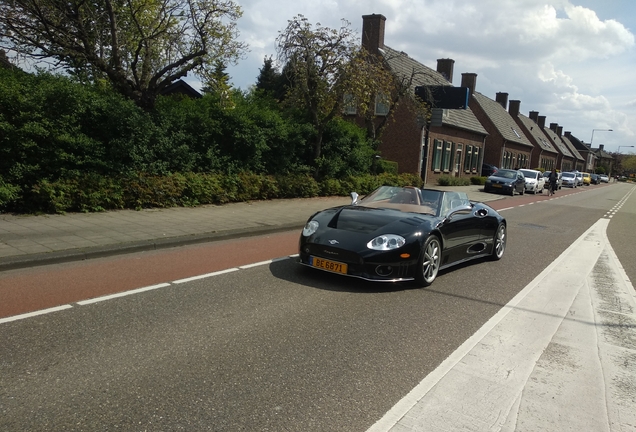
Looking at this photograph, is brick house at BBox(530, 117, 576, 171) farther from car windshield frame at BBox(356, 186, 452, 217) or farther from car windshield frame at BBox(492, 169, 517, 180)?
car windshield frame at BBox(356, 186, 452, 217)

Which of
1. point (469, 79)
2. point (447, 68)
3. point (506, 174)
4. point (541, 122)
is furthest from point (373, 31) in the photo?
point (541, 122)

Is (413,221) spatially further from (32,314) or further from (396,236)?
(32,314)

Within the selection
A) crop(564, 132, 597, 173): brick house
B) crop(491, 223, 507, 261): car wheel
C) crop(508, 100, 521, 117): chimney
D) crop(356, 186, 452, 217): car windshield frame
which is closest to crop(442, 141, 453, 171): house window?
crop(491, 223, 507, 261): car wheel

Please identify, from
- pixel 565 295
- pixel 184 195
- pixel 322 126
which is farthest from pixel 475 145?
pixel 565 295

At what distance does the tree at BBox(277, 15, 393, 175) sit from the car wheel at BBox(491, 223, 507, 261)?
10.0 meters

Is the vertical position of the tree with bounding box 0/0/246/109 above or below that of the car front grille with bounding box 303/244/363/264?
above

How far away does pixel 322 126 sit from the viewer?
18.5 metres

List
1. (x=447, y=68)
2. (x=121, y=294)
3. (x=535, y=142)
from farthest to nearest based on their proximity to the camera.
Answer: (x=535, y=142), (x=447, y=68), (x=121, y=294)

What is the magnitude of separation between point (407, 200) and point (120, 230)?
5.26m

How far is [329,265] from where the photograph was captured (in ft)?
20.1

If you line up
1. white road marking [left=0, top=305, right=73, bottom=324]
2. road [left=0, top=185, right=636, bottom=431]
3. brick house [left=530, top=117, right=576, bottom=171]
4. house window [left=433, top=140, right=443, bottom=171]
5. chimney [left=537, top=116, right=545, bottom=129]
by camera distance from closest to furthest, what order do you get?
road [left=0, top=185, right=636, bottom=431]
white road marking [left=0, top=305, right=73, bottom=324]
house window [left=433, top=140, right=443, bottom=171]
brick house [left=530, top=117, right=576, bottom=171]
chimney [left=537, top=116, right=545, bottom=129]

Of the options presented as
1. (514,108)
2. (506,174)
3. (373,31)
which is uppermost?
(373,31)

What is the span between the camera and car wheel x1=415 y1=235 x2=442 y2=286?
6.17m

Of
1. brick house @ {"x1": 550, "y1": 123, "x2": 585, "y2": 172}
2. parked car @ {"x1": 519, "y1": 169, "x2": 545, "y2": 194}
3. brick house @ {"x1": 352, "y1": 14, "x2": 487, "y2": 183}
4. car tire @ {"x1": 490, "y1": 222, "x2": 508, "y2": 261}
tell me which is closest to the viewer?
car tire @ {"x1": 490, "y1": 222, "x2": 508, "y2": 261}
